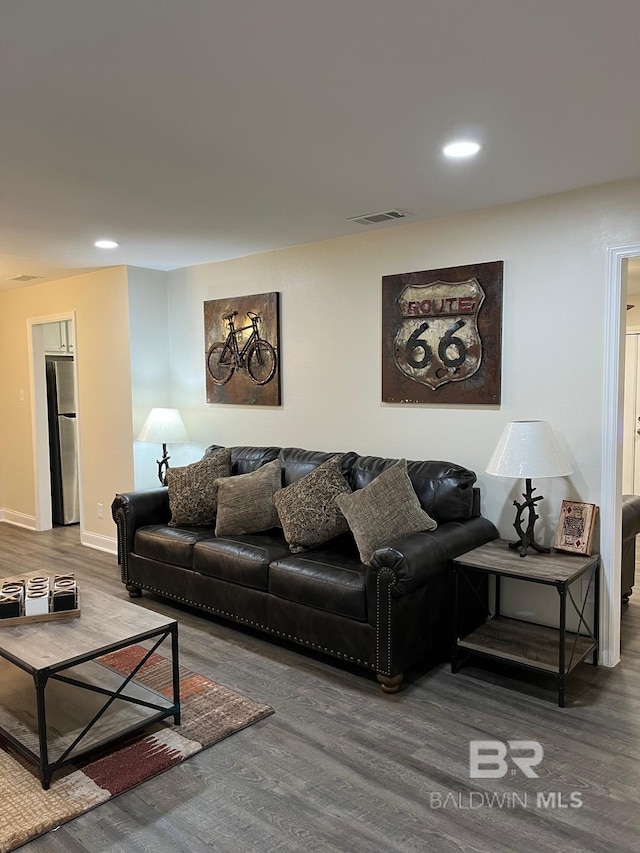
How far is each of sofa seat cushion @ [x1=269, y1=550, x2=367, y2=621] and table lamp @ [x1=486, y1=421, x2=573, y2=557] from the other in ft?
2.85

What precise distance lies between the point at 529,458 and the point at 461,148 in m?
1.47

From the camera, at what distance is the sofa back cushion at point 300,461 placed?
4165 millimetres

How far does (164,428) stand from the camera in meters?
5.13

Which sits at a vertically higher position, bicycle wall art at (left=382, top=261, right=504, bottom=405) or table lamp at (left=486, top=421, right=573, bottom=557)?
bicycle wall art at (left=382, top=261, right=504, bottom=405)

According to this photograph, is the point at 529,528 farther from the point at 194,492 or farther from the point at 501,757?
the point at 194,492

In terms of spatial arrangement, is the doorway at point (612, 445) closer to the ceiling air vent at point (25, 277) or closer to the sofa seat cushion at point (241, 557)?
the sofa seat cushion at point (241, 557)

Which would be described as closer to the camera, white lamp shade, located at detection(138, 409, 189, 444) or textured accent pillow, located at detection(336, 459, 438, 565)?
textured accent pillow, located at detection(336, 459, 438, 565)

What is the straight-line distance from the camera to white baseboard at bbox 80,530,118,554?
5.60 m

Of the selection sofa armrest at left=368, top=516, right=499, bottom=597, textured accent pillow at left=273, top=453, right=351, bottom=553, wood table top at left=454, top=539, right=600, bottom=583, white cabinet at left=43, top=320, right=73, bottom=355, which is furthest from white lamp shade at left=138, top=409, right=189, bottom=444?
wood table top at left=454, top=539, right=600, bottom=583

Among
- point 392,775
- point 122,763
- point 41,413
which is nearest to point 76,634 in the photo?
point 122,763

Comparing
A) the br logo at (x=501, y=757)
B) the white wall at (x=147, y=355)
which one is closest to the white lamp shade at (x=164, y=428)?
the white wall at (x=147, y=355)

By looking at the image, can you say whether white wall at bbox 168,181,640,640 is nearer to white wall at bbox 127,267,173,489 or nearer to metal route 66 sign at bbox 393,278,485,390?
metal route 66 sign at bbox 393,278,485,390

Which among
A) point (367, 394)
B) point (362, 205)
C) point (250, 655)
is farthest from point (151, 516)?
point (362, 205)

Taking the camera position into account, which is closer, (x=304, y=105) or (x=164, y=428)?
(x=304, y=105)
